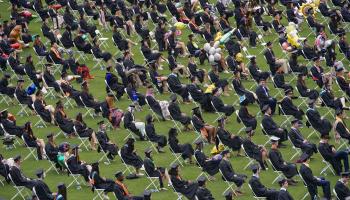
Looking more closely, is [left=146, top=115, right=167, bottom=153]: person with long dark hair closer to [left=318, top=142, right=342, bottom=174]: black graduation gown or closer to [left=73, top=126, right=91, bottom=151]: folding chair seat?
[left=73, top=126, right=91, bottom=151]: folding chair seat

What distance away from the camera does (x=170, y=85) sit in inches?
1754

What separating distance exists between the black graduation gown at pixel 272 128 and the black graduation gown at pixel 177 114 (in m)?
3.00

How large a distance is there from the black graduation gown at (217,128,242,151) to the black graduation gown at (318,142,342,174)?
297cm

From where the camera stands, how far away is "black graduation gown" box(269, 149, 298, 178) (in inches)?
1422

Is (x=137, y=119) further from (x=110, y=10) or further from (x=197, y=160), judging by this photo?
(x=110, y=10)

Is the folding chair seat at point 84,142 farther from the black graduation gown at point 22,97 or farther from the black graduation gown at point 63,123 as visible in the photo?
the black graduation gown at point 22,97

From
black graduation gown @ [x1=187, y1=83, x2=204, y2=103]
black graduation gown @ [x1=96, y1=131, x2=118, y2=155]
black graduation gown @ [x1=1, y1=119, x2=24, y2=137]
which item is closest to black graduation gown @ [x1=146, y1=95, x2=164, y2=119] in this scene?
black graduation gown @ [x1=187, y1=83, x2=204, y2=103]

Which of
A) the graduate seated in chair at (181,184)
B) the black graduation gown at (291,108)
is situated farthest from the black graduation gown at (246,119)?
the graduate seated in chair at (181,184)

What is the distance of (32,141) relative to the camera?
39.3 m

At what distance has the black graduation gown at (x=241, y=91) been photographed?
142ft

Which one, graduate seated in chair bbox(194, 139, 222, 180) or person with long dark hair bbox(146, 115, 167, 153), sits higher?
graduate seated in chair bbox(194, 139, 222, 180)

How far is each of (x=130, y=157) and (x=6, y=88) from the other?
29.1 feet

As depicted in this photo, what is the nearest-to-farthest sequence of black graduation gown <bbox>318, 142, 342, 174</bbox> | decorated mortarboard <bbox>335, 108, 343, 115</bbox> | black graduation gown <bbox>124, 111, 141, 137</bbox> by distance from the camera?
black graduation gown <bbox>318, 142, 342, 174</bbox>
decorated mortarboard <bbox>335, 108, 343, 115</bbox>
black graduation gown <bbox>124, 111, 141, 137</bbox>

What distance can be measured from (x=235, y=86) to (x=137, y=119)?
389 cm
